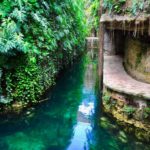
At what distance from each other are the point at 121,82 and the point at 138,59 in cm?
109

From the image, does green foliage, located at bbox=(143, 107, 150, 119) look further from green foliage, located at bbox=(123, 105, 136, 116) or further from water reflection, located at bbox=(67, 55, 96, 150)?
water reflection, located at bbox=(67, 55, 96, 150)

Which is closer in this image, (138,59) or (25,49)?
(25,49)

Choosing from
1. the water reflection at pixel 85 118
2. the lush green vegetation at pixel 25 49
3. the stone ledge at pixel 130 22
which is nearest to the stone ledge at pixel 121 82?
the water reflection at pixel 85 118

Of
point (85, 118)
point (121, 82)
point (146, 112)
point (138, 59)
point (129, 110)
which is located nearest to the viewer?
point (146, 112)

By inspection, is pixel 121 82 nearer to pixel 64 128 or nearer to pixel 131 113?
pixel 131 113

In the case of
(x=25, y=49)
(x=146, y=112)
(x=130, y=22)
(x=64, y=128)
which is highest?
(x=130, y=22)

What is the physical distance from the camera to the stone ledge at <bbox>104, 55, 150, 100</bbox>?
770 centimetres

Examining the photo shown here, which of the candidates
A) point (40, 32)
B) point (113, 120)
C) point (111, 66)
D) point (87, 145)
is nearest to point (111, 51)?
point (111, 66)

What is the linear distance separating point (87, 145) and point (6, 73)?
306cm

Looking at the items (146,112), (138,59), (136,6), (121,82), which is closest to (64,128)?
(121,82)

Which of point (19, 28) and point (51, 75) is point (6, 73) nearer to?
point (19, 28)

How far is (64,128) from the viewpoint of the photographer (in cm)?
827

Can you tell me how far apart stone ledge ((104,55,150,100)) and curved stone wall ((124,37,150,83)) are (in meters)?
0.23

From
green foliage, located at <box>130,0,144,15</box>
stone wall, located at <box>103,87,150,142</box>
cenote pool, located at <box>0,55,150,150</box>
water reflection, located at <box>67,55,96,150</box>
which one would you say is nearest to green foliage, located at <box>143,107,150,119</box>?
stone wall, located at <box>103,87,150,142</box>
